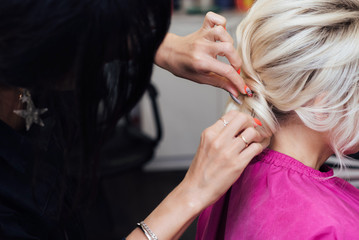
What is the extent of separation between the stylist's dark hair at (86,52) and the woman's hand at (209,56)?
283mm

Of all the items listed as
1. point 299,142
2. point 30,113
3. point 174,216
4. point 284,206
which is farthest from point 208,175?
point 30,113

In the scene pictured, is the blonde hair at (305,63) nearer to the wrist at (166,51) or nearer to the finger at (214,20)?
the finger at (214,20)

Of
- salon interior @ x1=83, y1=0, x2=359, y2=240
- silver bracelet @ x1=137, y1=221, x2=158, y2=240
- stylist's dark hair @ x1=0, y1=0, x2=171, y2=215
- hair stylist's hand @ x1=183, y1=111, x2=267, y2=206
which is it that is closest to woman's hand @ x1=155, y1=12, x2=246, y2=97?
hair stylist's hand @ x1=183, y1=111, x2=267, y2=206

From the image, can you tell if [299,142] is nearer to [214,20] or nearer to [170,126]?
[214,20]

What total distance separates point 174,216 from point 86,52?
15.0 inches

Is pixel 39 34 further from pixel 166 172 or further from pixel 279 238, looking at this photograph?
pixel 166 172

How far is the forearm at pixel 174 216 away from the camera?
2.78ft

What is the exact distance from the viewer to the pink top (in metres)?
0.95

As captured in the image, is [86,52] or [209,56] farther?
[209,56]

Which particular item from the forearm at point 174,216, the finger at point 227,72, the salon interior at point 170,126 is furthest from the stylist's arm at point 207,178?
the salon interior at point 170,126

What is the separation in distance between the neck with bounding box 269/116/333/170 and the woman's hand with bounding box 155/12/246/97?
17cm

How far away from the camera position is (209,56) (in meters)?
1.02

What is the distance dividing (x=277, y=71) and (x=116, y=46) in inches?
17.6

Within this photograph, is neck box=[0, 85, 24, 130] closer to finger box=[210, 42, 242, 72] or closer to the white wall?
finger box=[210, 42, 242, 72]
